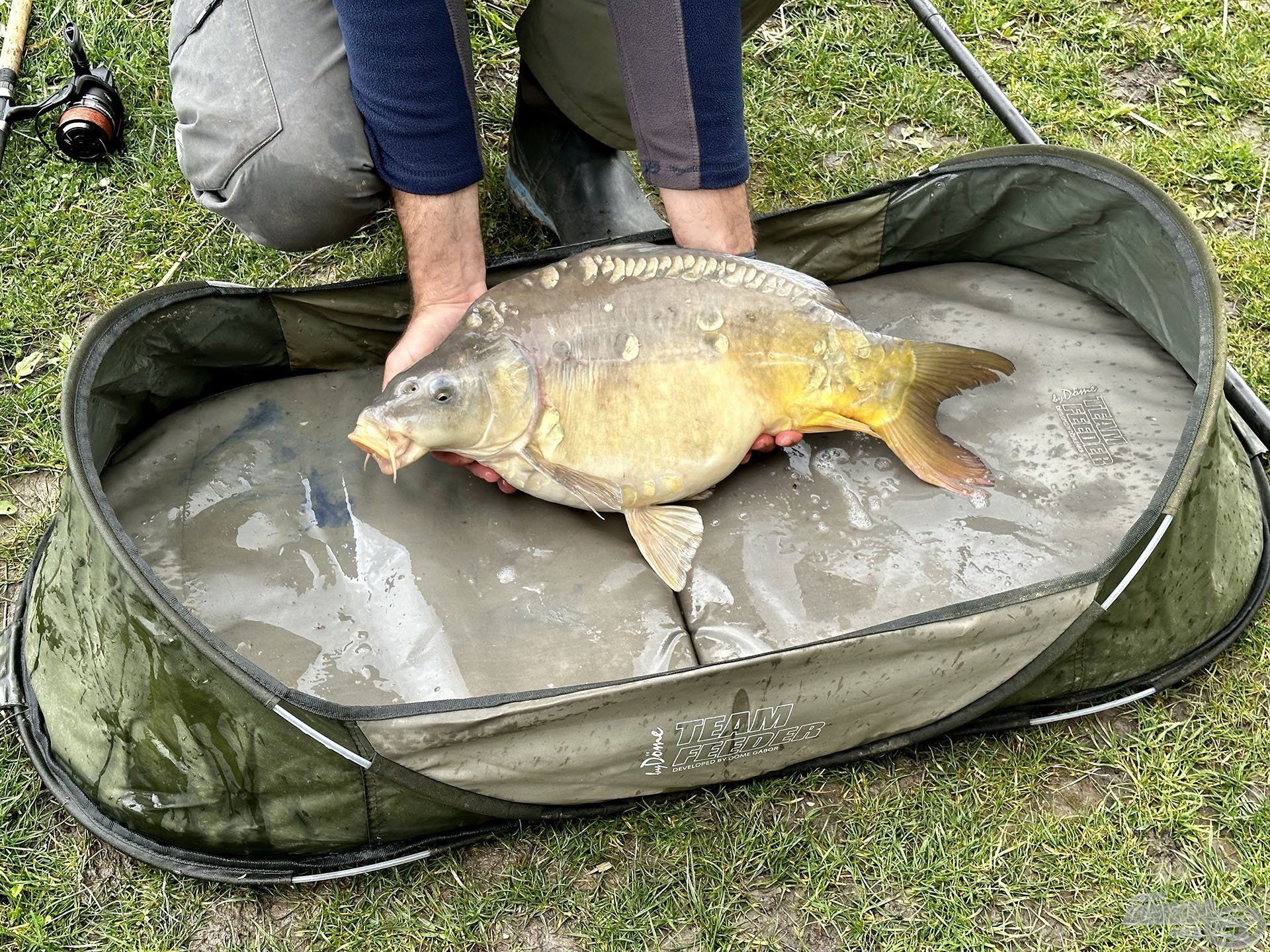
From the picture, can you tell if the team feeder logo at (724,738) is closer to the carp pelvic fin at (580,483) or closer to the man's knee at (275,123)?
the carp pelvic fin at (580,483)

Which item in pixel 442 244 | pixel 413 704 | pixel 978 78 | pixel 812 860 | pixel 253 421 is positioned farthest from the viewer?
pixel 978 78

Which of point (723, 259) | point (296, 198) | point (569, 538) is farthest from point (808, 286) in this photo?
point (296, 198)

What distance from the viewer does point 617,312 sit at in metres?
2.07

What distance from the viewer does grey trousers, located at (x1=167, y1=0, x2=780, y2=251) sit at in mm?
2170

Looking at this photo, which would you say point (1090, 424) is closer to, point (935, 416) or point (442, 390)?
point (935, 416)

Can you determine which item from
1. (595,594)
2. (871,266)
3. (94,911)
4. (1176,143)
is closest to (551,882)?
(595,594)

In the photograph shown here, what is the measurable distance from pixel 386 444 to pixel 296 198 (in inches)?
24.4

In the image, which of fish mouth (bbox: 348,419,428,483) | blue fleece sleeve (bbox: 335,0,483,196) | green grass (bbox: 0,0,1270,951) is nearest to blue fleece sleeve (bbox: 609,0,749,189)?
blue fleece sleeve (bbox: 335,0,483,196)

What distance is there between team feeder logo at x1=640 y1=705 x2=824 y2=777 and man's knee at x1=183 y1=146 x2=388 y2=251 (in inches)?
46.9

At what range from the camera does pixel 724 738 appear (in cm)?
181

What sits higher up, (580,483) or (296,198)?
(296,198)

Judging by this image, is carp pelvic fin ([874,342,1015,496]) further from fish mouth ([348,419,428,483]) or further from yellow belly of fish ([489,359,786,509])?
fish mouth ([348,419,428,483])

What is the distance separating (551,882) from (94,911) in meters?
0.74

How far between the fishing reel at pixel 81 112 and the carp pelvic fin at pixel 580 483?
1.72 metres
